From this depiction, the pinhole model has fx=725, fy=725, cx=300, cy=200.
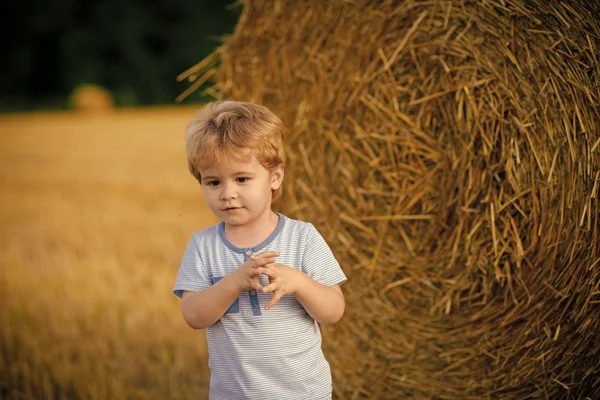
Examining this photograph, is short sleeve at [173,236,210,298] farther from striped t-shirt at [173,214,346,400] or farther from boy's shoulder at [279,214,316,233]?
boy's shoulder at [279,214,316,233]

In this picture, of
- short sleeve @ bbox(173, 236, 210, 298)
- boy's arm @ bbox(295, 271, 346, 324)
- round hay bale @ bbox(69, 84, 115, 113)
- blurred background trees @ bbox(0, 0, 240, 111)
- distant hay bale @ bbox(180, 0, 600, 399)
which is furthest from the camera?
blurred background trees @ bbox(0, 0, 240, 111)

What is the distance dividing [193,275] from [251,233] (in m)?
0.20

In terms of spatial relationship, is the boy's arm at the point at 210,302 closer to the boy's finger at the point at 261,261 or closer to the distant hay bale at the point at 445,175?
the boy's finger at the point at 261,261

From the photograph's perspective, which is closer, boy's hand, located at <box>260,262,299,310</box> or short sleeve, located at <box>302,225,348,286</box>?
boy's hand, located at <box>260,262,299,310</box>

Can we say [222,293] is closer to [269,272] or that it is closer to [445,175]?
[269,272]

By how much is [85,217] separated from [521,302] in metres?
4.93

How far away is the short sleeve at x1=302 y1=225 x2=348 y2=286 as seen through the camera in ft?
6.75

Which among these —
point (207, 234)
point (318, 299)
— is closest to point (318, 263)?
point (318, 299)

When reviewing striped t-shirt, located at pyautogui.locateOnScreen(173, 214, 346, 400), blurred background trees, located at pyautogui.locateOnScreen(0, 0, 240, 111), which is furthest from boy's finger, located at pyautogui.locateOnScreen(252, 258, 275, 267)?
blurred background trees, located at pyautogui.locateOnScreen(0, 0, 240, 111)

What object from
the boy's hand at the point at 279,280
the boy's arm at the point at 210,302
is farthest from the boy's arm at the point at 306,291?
the boy's arm at the point at 210,302

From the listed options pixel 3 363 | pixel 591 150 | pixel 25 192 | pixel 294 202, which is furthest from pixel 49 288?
pixel 25 192

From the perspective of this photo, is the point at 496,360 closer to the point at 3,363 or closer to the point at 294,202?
the point at 294,202

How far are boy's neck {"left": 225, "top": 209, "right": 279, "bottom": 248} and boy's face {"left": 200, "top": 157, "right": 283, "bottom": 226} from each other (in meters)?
0.05

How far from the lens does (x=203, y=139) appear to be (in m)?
2.01
